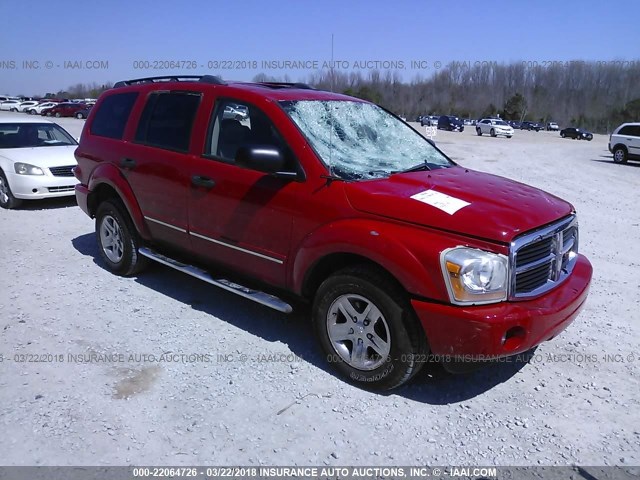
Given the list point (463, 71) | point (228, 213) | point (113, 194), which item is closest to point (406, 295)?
point (228, 213)

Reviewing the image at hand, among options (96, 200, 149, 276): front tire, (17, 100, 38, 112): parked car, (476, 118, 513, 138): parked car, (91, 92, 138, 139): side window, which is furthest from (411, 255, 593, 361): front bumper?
(17, 100, 38, 112): parked car

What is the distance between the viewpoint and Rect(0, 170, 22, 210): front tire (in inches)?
353

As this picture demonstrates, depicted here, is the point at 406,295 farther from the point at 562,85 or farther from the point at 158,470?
the point at 562,85

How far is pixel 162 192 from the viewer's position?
472cm

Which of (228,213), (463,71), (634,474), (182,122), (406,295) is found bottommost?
(634,474)

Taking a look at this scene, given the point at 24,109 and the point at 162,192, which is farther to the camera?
the point at 24,109

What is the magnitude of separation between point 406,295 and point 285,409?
105 cm

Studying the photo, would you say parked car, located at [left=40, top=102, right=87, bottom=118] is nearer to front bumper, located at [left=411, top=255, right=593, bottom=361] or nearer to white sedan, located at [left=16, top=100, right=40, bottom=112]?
white sedan, located at [left=16, top=100, right=40, bottom=112]

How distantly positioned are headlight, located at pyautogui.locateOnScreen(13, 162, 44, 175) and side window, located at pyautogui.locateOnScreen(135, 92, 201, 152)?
484 cm

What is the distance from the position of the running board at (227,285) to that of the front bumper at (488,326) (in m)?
1.17

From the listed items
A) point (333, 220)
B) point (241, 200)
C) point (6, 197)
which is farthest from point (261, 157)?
point (6, 197)

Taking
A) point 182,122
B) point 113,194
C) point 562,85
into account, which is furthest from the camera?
point 562,85

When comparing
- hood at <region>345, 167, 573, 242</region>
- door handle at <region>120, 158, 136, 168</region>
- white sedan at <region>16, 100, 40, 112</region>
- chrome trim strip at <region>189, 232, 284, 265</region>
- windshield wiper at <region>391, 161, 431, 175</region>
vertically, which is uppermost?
white sedan at <region>16, 100, 40, 112</region>

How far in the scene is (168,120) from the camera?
475 centimetres
